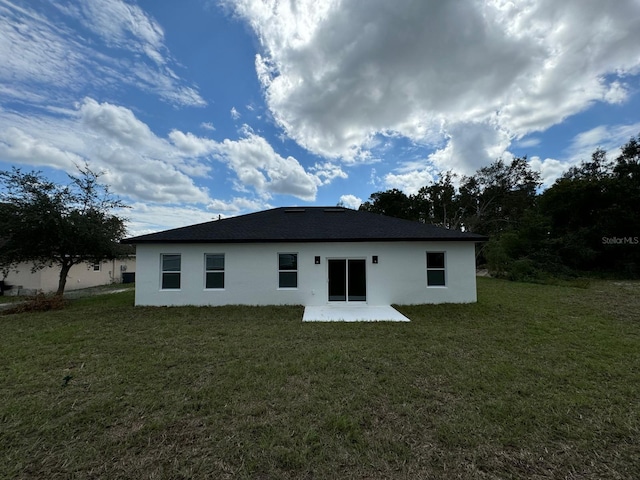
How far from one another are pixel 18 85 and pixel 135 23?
4689 mm

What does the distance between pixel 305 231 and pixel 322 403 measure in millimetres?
7330

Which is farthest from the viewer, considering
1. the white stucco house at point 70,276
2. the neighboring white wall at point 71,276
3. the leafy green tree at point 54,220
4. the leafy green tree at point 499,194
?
the leafy green tree at point 499,194

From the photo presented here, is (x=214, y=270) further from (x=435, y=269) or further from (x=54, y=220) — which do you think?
(x=435, y=269)

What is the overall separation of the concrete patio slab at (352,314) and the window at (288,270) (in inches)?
48.5

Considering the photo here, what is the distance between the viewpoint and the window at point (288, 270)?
9752 mm

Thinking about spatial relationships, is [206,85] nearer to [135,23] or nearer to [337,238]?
[135,23]

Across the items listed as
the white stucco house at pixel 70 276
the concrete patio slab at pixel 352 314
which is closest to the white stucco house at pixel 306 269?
the concrete patio slab at pixel 352 314

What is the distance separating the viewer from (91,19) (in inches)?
334

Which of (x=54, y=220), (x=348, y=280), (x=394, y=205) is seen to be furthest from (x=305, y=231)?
(x=394, y=205)

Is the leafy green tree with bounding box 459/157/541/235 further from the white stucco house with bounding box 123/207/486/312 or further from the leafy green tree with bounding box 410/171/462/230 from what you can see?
the white stucco house with bounding box 123/207/486/312

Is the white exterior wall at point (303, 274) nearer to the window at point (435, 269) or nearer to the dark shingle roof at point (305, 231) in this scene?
the window at point (435, 269)

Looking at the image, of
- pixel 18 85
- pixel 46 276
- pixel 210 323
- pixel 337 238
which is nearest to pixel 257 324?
pixel 210 323

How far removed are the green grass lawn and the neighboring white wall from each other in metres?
11.8

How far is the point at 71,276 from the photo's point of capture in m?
17.1
